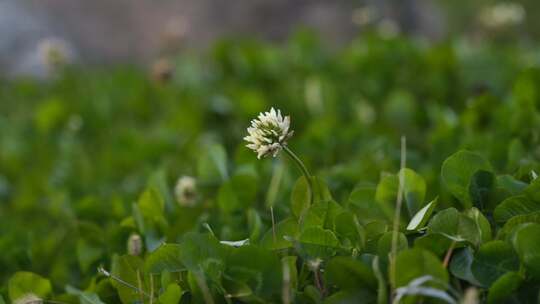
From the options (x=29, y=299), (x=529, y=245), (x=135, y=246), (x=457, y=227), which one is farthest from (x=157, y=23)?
(x=529, y=245)

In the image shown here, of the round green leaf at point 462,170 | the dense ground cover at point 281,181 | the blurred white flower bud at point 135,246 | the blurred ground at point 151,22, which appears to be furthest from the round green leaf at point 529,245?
the blurred ground at point 151,22

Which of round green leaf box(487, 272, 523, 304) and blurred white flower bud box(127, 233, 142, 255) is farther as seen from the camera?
blurred white flower bud box(127, 233, 142, 255)

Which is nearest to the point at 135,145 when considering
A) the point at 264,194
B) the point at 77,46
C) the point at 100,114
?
the point at 100,114

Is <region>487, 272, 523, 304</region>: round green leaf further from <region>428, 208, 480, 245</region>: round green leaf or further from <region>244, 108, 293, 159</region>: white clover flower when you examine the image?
<region>244, 108, 293, 159</region>: white clover flower

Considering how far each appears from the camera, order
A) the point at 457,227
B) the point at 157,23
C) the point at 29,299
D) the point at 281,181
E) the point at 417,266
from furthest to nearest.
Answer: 1. the point at 157,23
2. the point at 281,181
3. the point at 29,299
4. the point at 457,227
5. the point at 417,266

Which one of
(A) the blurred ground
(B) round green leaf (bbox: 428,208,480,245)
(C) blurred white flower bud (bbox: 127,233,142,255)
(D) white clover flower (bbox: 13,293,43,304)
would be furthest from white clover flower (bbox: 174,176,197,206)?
(A) the blurred ground

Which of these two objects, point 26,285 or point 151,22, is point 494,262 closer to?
point 26,285

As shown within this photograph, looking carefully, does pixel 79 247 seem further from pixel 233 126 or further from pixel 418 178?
pixel 233 126
